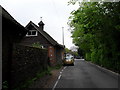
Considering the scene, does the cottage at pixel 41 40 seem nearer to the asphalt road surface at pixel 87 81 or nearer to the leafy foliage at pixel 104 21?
the leafy foliage at pixel 104 21

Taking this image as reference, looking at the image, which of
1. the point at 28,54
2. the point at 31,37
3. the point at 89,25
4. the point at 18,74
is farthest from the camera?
the point at 31,37

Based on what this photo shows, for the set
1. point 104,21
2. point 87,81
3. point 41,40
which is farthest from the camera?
point 41,40

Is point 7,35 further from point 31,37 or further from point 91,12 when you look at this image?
point 31,37

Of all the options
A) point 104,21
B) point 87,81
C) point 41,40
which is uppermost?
point 104,21

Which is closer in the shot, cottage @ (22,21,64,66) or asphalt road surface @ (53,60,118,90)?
asphalt road surface @ (53,60,118,90)

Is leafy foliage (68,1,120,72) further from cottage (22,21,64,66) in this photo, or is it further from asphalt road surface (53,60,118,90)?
cottage (22,21,64,66)

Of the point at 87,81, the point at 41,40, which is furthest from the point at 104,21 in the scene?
the point at 41,40

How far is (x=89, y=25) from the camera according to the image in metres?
18.0

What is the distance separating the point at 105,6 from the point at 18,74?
30.4 feet

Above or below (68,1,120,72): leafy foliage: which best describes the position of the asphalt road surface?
below

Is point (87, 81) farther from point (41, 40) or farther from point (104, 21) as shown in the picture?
point (41, 40)

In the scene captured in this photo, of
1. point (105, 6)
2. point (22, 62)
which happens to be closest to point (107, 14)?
point (105, 6)

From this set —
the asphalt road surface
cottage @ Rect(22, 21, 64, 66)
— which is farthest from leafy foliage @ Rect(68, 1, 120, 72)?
cottage @ Rect(22, 21, 64, 66)

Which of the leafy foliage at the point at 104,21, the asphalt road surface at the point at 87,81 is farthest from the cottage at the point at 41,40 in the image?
the asphalt road surface at the point at 87,81
